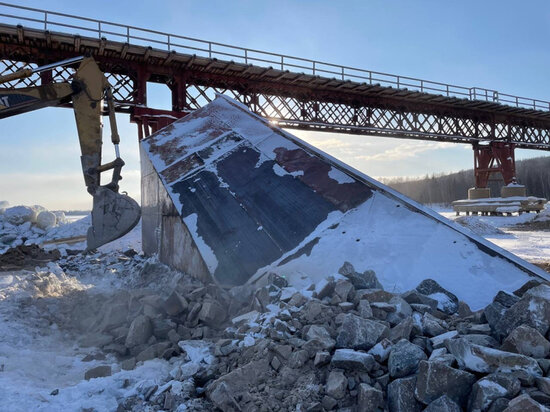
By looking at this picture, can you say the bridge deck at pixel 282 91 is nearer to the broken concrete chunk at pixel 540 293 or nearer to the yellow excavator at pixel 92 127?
the yellow excavator at pixel 92 127

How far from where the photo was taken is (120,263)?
338 inches

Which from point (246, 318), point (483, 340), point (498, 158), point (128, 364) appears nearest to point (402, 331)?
point (483, 340)

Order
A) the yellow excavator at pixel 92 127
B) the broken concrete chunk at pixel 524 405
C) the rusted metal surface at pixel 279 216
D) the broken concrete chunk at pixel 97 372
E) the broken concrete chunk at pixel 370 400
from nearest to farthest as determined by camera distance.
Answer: the broken concrete chunk at pixel 524 405, the broken concrete chunk at pixel 370 400, the broken concrete chunk at pixel 97 372, the rusted metal surface at pixel 279 216, the yellow excavator at pixel 92 127

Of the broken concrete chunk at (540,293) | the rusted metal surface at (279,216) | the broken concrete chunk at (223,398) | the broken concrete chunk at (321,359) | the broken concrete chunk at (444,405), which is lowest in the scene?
the broken concrete chunk at (223,398)

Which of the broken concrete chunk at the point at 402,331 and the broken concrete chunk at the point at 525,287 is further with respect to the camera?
the broken concrete chunk at the point at 525,287

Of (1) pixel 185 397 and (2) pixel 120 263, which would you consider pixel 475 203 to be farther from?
(1) pixel 185 397

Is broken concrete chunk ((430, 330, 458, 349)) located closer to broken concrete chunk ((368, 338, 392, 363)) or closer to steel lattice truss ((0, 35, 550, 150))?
broken concrete chunk ((368, 338, 392, 363))

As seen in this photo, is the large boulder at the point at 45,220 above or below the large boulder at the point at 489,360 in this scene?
above

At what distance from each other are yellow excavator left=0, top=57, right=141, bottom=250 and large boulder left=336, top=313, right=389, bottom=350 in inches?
185

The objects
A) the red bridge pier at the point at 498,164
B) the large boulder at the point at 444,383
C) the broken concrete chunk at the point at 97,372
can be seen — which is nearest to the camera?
the large boulder at the point at 444,383

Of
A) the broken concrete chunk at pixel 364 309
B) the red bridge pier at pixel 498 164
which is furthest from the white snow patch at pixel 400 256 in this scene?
the red bridge pier at pixel 498 164

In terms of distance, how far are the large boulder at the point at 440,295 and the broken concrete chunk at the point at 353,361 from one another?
1436mm

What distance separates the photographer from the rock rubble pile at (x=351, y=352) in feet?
7.50

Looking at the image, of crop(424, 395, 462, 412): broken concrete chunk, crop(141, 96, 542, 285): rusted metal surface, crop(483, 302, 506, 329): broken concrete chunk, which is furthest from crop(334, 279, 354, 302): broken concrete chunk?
crop(424, 395, 462, 412): broken concrete chunk
